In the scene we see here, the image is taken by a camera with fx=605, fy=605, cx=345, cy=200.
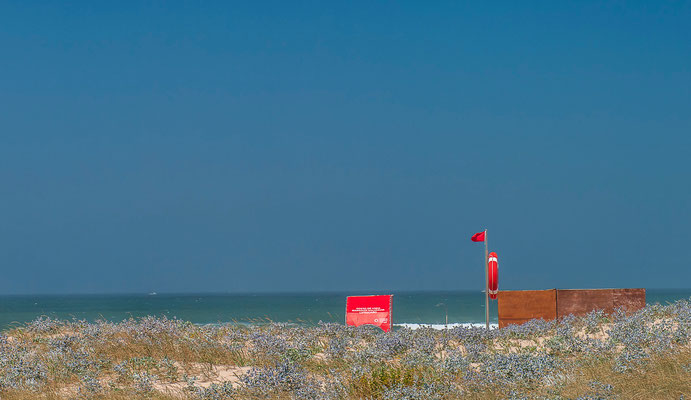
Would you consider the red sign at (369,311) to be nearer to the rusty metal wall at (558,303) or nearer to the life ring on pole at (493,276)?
the life ring on pole at (493,276)

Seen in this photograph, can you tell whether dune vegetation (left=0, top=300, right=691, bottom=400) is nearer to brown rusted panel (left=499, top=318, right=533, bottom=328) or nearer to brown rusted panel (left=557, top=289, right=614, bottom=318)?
brown rusted panel (left=499, top=318, right=533, bottom=328)

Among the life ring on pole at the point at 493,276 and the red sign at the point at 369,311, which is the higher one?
the life ring on pole at the point at 493,276

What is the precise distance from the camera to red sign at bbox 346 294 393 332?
1897 centimetres

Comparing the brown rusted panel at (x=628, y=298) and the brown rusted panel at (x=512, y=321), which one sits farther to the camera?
the brown rusted panel at (x=628, y=298)

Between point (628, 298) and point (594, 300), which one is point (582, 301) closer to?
point (594, 300)

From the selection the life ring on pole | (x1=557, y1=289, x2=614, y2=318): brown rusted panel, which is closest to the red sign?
the life ring on pole

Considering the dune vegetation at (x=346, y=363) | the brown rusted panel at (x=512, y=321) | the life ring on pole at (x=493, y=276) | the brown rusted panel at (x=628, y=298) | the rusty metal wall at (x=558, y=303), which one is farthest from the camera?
the brown rusted panel at (x=628, y=298)

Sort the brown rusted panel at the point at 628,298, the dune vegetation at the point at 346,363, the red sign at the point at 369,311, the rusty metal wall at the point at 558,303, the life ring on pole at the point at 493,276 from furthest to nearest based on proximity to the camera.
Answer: the brown rusted panel at the point at 628,298 < the rusty metal wall at the point at 558,303 < the life ring on pole at the point at 493,276 < the red sign at the point at 369,311 < the dune vegetation at the point at 346,363

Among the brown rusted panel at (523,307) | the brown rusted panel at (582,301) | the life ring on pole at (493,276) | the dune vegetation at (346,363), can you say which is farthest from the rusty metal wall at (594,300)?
the dune vegetation at (346,363)

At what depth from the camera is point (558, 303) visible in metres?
20.6

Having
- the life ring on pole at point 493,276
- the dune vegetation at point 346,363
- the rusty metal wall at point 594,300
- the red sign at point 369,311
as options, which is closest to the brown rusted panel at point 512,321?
the life ring on pole at point 493,276

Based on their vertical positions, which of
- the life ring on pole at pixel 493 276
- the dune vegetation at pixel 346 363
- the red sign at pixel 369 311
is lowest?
the dune vegetation at pixel 346 363

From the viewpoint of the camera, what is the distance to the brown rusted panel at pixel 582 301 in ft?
67.3

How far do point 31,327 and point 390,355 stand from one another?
34.4 feet
